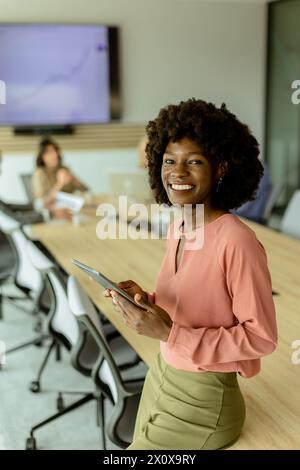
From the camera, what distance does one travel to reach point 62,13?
5266mm

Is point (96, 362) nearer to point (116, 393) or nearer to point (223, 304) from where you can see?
point (116, 393)

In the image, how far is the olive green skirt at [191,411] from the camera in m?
1.22

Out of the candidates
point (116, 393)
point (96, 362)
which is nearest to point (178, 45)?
point (96, 362)

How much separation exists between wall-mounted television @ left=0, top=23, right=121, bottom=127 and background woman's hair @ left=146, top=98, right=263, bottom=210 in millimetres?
4326

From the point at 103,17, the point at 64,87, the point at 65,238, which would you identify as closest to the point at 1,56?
the point at 64,87

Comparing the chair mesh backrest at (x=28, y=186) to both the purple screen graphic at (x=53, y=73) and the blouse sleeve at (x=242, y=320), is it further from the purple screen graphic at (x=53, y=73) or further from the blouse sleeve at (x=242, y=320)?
the blouse sleeve at (x=242, y=320)

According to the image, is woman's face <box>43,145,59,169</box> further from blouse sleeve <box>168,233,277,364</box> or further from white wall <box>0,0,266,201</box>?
blouse sleeve <box>168,233,277,364</box>

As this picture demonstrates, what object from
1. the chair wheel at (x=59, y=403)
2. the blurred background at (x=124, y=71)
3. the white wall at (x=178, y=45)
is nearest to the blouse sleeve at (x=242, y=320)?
the chair wheel at (x=59, y=403)

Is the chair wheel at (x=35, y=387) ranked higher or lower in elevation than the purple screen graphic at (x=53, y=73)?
lower

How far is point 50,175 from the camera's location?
13.6ft

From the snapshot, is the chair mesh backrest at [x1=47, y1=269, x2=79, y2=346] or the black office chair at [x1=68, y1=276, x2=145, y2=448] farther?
the chair mesh backrest at [x1=47, y1=269, x2=79, y2=346]

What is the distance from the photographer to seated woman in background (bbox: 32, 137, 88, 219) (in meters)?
4.08

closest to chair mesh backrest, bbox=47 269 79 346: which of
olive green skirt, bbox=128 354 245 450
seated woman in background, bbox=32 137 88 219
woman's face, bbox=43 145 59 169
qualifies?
olive green skirt, bbox=128 354 245 450

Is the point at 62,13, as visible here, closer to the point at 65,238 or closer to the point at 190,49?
the point at 190,49
